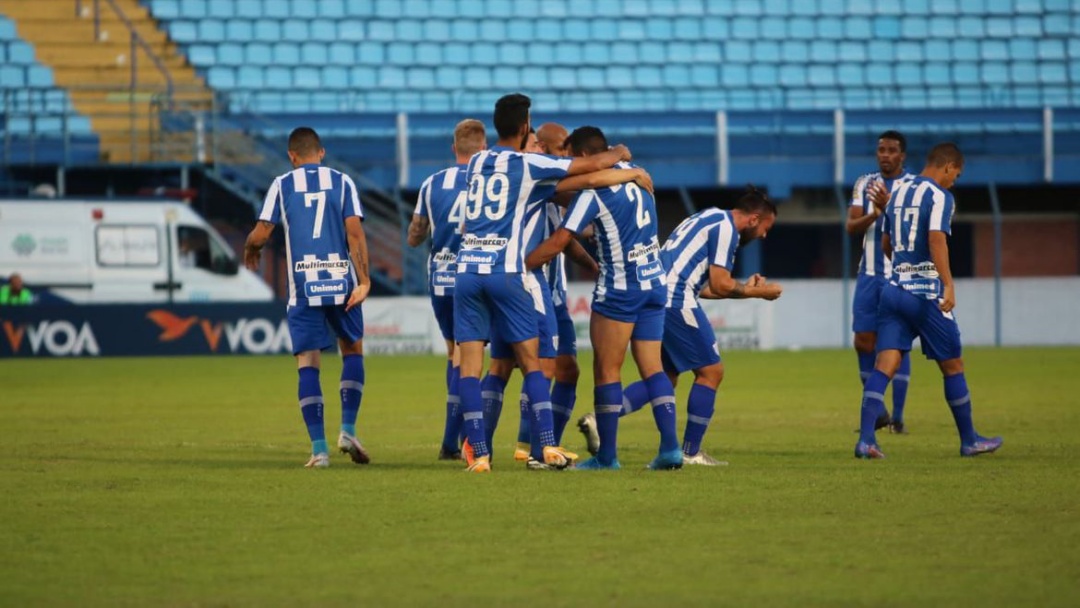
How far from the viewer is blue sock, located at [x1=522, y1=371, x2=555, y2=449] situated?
9758 millimetres

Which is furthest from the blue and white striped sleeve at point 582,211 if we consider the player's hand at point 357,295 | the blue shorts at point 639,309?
the player's hand at point 357,295

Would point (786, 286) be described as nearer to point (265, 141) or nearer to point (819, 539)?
point (265, 141)

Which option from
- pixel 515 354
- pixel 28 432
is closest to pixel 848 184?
pixel 28 432

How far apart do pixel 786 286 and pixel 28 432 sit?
17424mm

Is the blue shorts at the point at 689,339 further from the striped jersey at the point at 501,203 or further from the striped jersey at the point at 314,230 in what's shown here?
the striped jersey at the point at 314,230

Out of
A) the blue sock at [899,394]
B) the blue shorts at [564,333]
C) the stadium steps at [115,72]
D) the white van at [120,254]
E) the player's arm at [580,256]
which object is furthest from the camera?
the stadium steps at [115,72]

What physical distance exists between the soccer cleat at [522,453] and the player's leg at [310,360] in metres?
1.13

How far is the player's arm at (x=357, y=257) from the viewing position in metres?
10.4

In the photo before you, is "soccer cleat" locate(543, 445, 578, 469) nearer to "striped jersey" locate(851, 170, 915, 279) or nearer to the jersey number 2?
the jersey number 2

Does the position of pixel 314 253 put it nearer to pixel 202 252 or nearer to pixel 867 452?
pixel 867 452

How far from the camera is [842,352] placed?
1058 inches

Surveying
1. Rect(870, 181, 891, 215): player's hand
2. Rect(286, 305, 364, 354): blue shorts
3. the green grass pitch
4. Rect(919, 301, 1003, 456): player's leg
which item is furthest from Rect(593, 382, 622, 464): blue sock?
Rect(870, 181, 891, 215): player's hand

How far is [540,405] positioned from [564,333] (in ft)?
3.32

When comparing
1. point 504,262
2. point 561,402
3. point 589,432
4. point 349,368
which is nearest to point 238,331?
point 349,368
